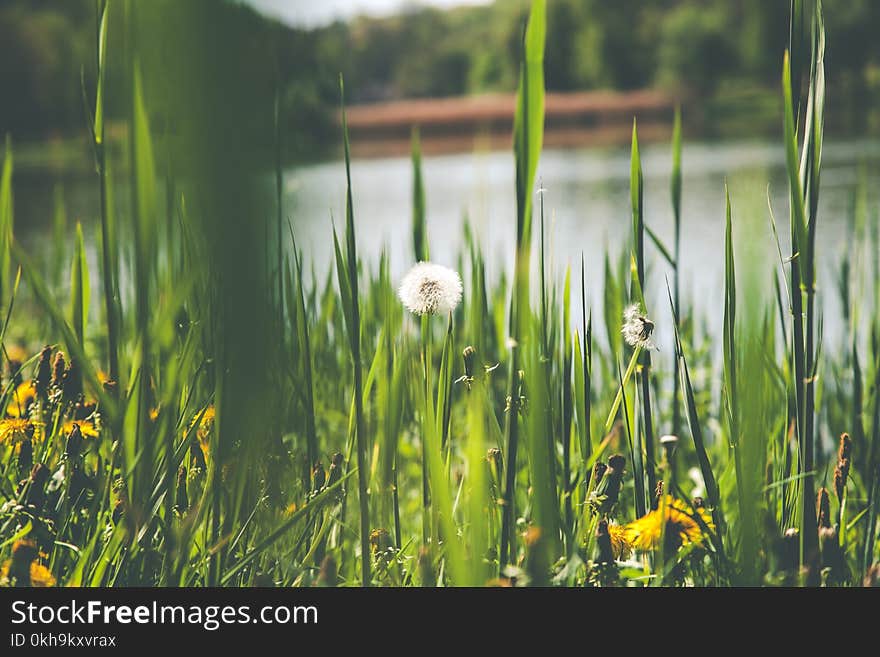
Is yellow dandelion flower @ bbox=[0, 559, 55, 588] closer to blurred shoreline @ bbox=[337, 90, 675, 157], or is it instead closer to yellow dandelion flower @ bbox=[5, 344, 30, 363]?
yellow dandelion flower @ bbox=[5, 344, 30, 363]

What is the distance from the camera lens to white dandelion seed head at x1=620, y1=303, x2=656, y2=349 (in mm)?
551

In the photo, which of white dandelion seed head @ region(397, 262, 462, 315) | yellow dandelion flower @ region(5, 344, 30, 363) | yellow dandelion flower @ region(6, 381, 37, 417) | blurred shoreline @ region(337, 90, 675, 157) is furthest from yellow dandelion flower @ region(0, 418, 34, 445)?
blurred shoreline @ region(337, 90, 675, 157)

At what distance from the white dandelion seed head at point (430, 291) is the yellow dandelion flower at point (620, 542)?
21 cm

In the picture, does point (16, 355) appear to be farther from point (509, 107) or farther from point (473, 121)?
point (509, 107)

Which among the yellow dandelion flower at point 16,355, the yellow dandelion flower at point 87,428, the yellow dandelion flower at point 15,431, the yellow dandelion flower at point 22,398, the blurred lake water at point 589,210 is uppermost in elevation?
the blurred lake water at point 589,210

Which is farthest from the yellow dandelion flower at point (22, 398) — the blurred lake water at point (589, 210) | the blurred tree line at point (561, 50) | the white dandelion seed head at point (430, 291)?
the blurred tree line at point (561, 50)

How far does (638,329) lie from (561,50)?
18527 mm

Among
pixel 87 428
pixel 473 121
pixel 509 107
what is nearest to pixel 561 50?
pixel 509 107

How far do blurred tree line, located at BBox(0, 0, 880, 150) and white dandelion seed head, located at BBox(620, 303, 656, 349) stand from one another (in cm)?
1001

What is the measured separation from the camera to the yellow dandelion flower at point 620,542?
0.61 m

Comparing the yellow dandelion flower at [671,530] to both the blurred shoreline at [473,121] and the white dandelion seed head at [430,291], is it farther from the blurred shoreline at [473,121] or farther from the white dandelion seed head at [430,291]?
the blurred shoreline at [473,121]

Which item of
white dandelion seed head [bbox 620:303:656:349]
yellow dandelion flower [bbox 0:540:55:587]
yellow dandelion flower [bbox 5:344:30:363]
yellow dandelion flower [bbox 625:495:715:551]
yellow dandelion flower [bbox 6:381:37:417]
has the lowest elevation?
yellow dandelion flower [bbox 0:540:55:587]

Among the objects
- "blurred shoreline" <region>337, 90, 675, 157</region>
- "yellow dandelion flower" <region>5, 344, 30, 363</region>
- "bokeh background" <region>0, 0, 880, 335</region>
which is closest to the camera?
"yellow dandelion flower" <region>5, 344, 30, 363</region>
